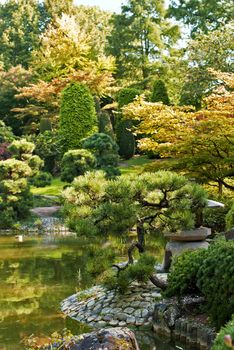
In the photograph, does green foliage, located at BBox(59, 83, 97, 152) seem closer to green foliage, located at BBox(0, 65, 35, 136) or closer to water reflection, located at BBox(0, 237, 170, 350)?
green foliage, located at BBox(0, 65, 35, 136)

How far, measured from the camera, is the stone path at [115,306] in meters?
6.13

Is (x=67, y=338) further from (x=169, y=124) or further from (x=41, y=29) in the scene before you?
(x=41, y=29)

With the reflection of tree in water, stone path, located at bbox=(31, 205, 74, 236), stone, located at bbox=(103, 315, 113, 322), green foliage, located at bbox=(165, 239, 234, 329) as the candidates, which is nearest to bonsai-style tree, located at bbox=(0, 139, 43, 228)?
stone path, located at bbox=(31, 205, 74, 236)

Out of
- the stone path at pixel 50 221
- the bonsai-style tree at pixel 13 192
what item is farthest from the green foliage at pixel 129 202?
the bonsai-style tree at pixel 13 192

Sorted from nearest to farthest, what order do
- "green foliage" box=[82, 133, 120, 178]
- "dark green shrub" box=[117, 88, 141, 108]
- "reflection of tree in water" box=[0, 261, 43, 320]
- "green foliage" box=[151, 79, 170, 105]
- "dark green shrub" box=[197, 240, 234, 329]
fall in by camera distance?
"dark green shrub" box=[197, 240, 234, 329] < "reflection of tree in water" box=[0, 261, 43, 320] < "green foliage" box=[82, 133, 120, 178] < "green foliage" box=[151, 79, 170, 105] < "dark green shrub" box=[117, 88, 141, 108]

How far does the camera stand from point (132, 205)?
19.7 feet

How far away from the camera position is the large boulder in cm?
364

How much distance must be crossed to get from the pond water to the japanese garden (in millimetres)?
30

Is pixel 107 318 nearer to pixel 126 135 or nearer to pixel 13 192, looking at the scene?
pixel 13 192

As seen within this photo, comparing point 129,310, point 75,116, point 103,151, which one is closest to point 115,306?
point 129,310

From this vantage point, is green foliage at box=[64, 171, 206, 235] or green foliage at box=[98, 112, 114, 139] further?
green foliage at box=[98, 112, 114, 139]

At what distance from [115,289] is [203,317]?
4.59ft

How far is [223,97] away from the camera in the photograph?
38.9ft

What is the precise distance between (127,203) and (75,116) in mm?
17496
